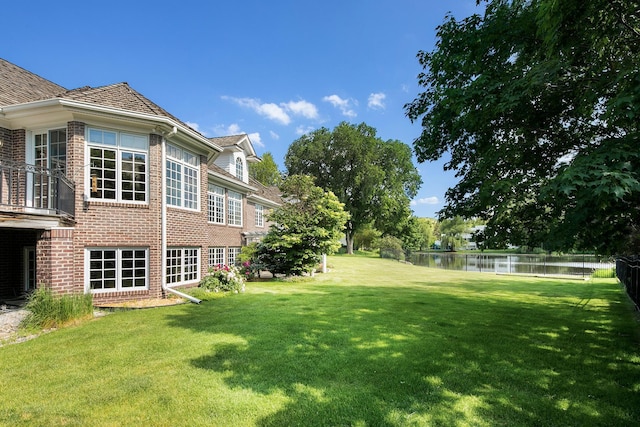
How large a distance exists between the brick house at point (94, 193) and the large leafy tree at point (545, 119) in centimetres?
829

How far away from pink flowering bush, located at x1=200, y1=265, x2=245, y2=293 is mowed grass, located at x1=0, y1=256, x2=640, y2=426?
9.80ft

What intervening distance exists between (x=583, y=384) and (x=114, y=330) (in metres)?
8.43

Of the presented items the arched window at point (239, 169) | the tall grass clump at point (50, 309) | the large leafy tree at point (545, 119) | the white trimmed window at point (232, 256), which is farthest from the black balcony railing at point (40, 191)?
the arched window at point (239, 169)

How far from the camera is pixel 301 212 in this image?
1708 cm

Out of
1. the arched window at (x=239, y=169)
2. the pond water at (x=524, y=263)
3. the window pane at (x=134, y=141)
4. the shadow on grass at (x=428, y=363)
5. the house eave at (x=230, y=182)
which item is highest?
the arched window at (x=239, y=169)

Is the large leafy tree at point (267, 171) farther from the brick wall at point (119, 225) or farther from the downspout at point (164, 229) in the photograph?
the brick wall at point (119, 225)

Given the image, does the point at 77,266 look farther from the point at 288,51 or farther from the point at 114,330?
the point at 288,51

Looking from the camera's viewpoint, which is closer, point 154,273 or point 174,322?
point 174,322

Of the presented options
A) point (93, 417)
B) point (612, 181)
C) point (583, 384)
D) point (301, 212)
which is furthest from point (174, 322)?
point (301, 212)

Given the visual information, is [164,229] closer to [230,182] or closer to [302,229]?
[230,182]

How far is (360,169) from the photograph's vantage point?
136 ft

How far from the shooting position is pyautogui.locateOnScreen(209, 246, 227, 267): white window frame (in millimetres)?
15820

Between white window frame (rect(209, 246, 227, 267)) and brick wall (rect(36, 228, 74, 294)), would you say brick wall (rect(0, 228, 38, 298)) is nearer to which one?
brick wall (rect(36, 228, 74, 294))

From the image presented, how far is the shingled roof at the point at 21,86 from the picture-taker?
10328 mm
